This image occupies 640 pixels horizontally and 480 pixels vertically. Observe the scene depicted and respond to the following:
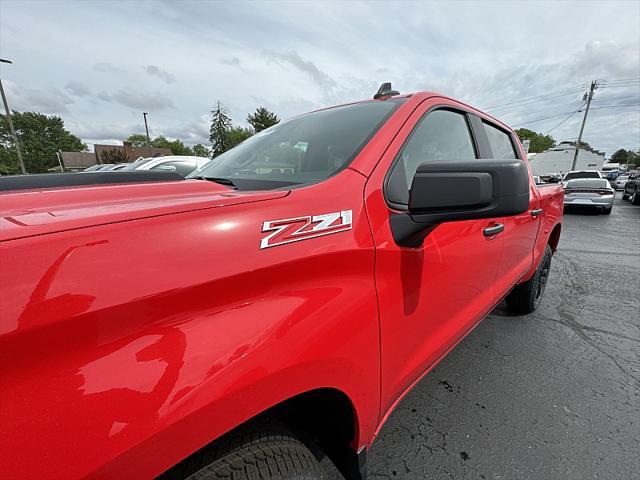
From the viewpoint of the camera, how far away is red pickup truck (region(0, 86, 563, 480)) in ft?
1.93

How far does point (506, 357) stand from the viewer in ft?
8.79

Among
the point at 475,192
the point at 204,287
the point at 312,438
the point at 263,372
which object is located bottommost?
the point at 312,438

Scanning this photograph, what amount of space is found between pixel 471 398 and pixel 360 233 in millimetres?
1818

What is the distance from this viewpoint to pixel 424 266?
133 cm

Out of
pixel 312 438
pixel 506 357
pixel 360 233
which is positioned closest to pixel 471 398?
pixel 506 357

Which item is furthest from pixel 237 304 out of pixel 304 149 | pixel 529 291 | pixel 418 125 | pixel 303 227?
pixel 529 291

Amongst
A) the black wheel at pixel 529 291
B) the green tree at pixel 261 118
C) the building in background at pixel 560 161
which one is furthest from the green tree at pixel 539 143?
the black wheel at pixel 529 291

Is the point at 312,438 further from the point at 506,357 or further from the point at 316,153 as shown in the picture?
the point at 506,357

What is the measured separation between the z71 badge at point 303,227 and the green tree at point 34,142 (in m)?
75.4

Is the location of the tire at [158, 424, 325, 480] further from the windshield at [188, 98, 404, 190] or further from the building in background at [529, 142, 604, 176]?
the building in background at [529, 142, 604, 176]

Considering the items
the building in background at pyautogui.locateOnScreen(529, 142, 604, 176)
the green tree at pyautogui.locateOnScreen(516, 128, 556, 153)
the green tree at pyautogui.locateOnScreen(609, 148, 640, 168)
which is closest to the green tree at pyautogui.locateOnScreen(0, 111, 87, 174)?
the building in background at pyautogui.locateOnScreen(529, 142, 604, 176)

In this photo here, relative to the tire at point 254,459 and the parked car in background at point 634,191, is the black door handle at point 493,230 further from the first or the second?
the parked car in background at point 634,191

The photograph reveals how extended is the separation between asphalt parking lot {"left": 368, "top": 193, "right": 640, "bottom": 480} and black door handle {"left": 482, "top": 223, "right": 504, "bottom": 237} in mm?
1163

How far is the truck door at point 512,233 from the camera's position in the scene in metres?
2.15
